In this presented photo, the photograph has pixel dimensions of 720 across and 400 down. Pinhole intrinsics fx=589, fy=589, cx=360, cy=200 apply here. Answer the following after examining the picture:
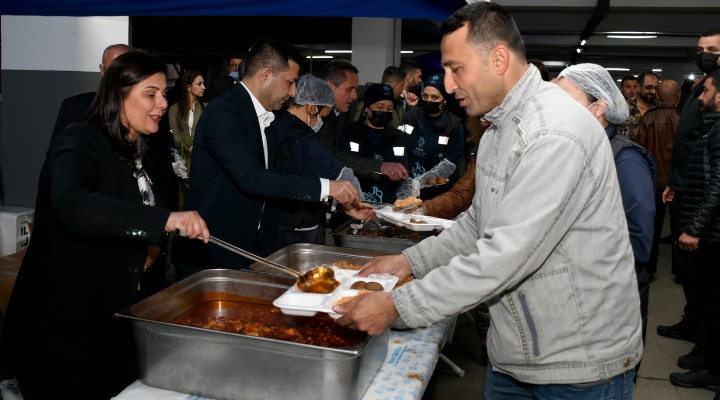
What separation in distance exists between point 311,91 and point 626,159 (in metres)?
1.48

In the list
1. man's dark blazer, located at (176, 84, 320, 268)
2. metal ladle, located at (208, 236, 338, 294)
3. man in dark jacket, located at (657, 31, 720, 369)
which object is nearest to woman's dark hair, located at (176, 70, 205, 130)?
man's dark blazer, located at (176, 84, 320, 268)

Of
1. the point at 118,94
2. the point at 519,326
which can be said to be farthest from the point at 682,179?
the point at 118,94

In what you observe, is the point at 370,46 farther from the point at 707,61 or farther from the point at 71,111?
the point at 71,111

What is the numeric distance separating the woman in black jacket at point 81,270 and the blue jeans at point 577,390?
0.82 metres

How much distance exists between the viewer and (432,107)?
386 cm

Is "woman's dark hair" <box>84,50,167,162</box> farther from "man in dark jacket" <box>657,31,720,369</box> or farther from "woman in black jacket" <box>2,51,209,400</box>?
"man in dark jacket" <box>657,31,720,369</box>

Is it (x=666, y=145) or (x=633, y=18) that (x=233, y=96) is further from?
(x=633, y=18)

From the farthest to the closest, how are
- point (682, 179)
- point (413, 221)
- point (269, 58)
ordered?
1. point (682, 179)
2. point (413, 221)
3. point (269, 58)

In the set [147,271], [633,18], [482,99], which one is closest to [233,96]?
[147,271]

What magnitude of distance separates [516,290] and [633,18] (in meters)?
10.9

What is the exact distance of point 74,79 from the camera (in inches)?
129

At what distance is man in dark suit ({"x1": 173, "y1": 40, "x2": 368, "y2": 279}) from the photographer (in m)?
1.97

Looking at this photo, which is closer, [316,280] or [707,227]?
[316,280]

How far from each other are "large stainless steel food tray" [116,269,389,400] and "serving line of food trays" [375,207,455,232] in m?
1.17
